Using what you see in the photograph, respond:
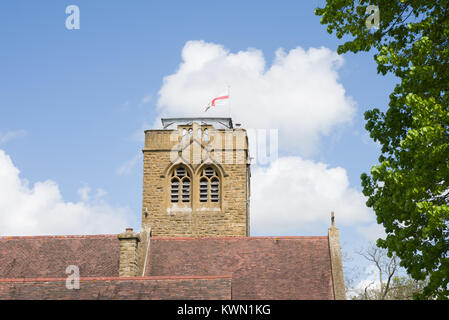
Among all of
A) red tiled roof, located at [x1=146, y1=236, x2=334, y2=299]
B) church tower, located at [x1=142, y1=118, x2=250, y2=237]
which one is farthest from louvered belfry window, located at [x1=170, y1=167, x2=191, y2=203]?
red tiled roof, located at [x1=146, y1=236, x2=334, y2=299]

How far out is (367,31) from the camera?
15.5 m

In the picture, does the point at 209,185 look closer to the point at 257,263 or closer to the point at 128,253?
the point at 257,263

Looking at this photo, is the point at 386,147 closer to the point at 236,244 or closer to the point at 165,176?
the point at 236,244

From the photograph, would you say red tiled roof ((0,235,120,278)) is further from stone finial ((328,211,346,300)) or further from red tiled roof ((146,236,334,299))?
stone finial ((328,211,346,300))

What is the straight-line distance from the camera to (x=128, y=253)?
26.7 m

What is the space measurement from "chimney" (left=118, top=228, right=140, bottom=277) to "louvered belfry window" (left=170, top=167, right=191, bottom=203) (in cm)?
745

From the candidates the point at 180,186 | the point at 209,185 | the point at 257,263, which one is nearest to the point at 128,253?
the point at 257,263

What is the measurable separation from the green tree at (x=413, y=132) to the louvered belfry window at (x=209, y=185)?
1930 cm

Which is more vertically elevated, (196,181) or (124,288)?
(196,181)

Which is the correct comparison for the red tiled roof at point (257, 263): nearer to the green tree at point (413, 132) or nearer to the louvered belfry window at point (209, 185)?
the louvered belfry window at point (209, 185)

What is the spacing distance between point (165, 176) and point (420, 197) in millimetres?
22148

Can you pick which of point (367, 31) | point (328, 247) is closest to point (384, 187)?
point (367, 31)

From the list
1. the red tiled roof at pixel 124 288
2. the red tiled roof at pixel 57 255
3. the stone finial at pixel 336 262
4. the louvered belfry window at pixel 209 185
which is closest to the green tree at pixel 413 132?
the red tiled roof at pixel 124 288

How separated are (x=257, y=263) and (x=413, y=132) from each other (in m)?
15.5
